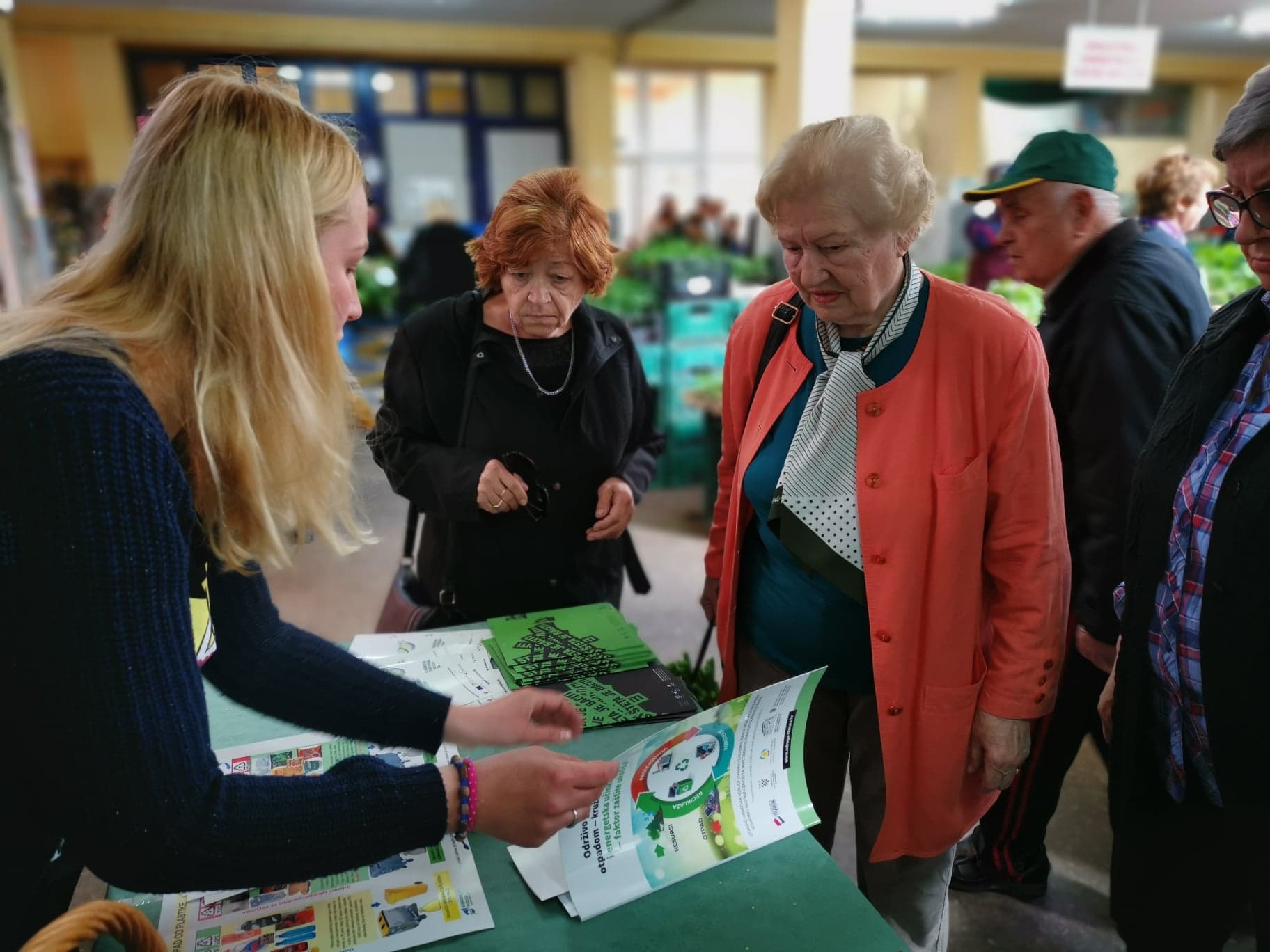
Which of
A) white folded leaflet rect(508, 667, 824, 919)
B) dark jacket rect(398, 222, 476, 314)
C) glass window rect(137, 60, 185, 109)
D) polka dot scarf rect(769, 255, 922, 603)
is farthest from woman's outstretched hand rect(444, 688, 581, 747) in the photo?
glass window rect(137, 60, 185, 109)

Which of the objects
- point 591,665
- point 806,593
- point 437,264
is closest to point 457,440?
point 591,665

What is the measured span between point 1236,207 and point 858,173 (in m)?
0.52

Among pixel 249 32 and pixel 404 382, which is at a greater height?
pixel 249 32

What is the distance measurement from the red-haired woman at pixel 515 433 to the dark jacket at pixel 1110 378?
946 mm

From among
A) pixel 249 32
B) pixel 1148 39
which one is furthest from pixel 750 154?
pixel 1148 39

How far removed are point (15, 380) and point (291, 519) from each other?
270 mm

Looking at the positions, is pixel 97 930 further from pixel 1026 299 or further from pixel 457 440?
pixel 1026 299

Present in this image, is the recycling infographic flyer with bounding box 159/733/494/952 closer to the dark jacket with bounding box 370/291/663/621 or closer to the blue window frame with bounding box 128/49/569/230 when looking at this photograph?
the dark jacket with bounding box 370/291/663/621

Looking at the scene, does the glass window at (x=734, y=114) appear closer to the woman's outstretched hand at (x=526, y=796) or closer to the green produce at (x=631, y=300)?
the green produce at (x=631, y=300)

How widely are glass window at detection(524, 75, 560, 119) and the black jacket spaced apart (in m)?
11.0

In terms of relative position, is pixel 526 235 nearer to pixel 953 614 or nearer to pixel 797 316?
pixel 797 316

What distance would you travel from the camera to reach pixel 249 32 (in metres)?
9.10

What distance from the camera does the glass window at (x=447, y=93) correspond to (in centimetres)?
1075

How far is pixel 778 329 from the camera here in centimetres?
152
